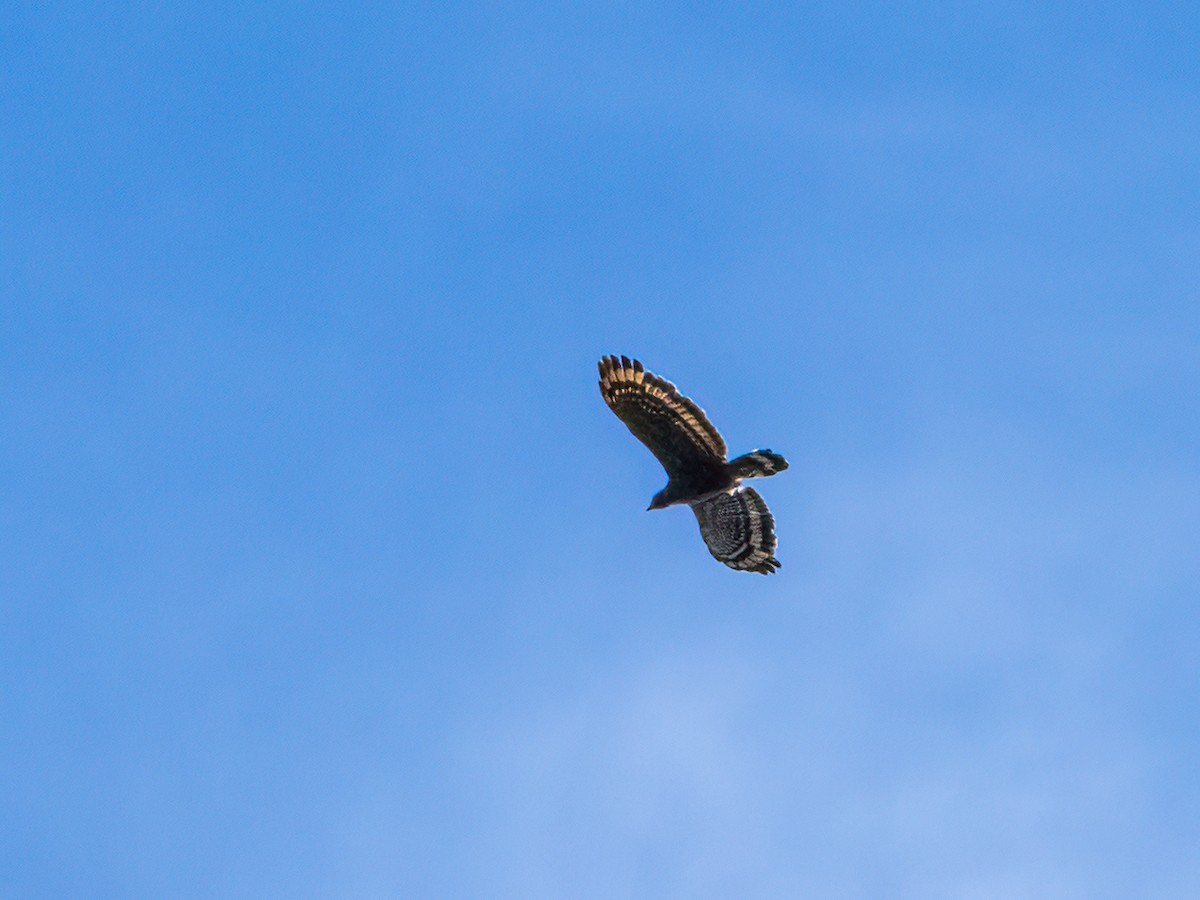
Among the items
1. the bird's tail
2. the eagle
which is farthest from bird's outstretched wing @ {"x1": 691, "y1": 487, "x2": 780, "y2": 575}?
the bird's tail

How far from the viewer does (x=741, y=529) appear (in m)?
24.2

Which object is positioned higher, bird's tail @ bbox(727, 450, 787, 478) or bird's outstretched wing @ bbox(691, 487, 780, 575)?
bird's outstretched wing @ bbox(691, 487, 780, 575)

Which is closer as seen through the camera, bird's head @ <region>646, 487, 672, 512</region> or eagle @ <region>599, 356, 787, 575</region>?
eagle @ <region>599, 356, 787, 575</region>

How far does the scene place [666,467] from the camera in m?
22.8

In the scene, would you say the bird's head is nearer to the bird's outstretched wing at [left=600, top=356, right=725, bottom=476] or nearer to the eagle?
the eagle

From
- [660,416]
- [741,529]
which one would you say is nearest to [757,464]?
[660,416]

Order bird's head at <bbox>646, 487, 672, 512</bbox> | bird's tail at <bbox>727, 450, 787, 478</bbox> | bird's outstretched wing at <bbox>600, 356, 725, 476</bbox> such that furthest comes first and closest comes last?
1. bird's head at <bbox>646, 487, 672, 512</bbox>
2. bird's tail at <bbox>727, 450, 787, 478</bbox>
3. bird's outstretched wing at <bbox>600, 356, 725, 476</bbox>

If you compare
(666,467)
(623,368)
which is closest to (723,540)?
(666,467)

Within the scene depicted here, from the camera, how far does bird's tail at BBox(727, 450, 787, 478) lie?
22.0 metres

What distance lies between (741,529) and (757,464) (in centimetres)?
243

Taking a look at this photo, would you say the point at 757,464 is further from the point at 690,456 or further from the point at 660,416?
the point at 660,416

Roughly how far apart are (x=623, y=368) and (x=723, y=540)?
468cm

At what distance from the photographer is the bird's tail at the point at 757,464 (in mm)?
21969

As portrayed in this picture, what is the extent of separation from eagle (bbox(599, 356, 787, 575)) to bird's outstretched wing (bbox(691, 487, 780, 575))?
18mm
